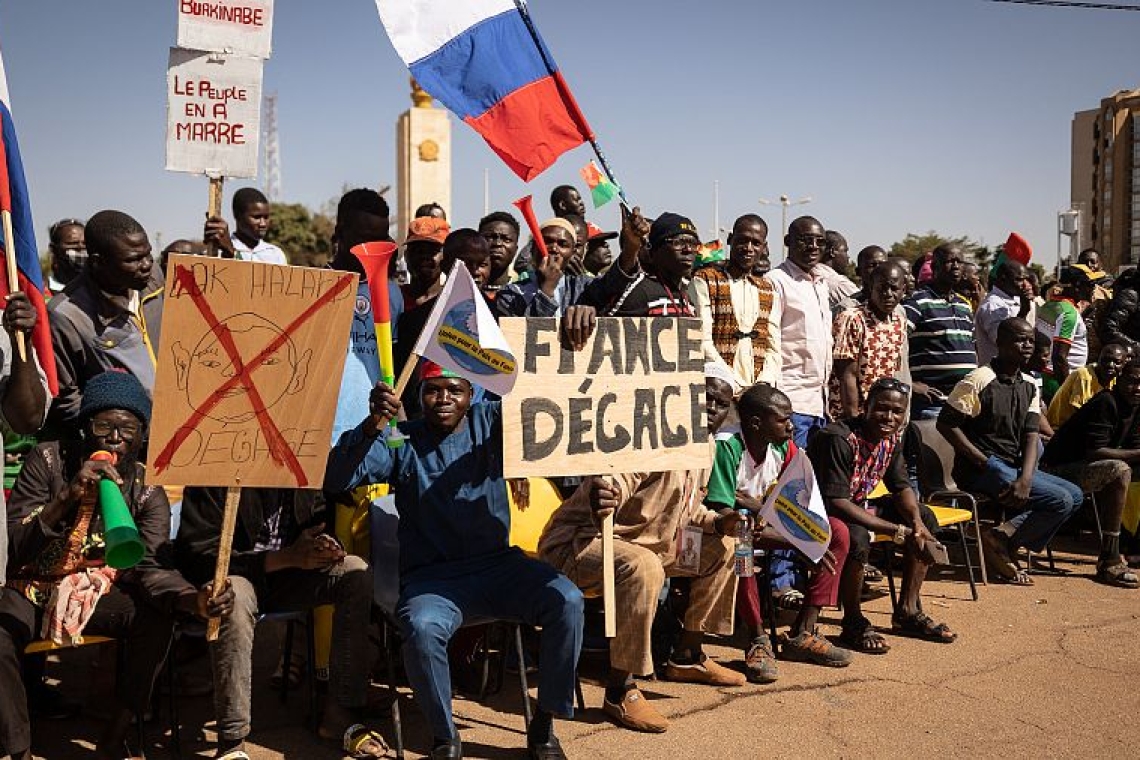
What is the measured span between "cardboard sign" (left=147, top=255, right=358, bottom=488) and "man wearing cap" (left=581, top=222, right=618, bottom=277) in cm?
530

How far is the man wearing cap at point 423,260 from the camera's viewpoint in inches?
247

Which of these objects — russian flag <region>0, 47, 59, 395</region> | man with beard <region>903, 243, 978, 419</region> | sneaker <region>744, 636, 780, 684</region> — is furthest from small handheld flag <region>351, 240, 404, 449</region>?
man with beard <region>903, 243, 978, 419</region>

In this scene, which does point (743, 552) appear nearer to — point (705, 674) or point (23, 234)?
point (705, 674)

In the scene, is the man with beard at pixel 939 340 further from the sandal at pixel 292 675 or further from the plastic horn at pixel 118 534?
the plastic horn at pixel 118 534

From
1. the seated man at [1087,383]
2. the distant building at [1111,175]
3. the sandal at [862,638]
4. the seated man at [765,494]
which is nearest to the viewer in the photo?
the seated man at [765,494]

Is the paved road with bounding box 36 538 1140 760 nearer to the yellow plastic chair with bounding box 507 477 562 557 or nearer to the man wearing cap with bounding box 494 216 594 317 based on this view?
the yellow plastic chair with bounding box 507 477 562 557

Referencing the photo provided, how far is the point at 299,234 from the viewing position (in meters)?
42.4

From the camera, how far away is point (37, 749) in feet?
16.1

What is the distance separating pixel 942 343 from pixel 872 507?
212 centimetres

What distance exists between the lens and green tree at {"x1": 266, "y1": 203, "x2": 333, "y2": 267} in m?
41.2

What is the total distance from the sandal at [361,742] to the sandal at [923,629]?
353cm

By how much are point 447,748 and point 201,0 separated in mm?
3734

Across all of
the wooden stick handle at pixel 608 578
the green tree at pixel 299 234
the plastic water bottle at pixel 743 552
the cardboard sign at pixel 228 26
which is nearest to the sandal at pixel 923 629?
the plastic water bottle at pixel 743 552

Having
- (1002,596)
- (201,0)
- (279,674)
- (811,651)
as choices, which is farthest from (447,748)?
(1002,596)
